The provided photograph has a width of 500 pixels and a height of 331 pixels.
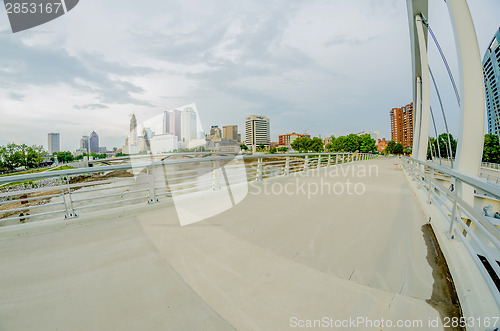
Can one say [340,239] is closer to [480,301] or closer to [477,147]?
[480,301]

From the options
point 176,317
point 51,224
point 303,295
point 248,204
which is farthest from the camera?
point 248,204

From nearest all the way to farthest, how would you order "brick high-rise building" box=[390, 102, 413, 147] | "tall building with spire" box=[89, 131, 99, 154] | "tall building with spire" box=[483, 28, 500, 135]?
"tall building with spire" box=[483, 28, 500, 135]
"tall building with spire" box=[89, 131, 99, 154]
"brick high-rise building" box=[390, 102, 413, 147]

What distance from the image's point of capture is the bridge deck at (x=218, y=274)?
1.63 metres

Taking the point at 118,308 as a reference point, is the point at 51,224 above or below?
above

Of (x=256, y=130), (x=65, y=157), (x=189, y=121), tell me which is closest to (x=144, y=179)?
(x=189, y=121)

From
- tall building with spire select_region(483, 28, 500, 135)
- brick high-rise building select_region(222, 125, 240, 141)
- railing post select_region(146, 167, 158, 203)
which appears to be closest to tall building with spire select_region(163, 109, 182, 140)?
railing post select_region(146, 167, 158, 203)

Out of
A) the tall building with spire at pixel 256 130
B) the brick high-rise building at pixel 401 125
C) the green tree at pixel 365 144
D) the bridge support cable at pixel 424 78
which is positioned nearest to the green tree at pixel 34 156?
the bridge support cable at pixel 424 78

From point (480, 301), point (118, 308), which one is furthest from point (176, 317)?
point (480, 301)

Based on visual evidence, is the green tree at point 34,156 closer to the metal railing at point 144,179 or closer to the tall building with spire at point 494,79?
the metal railing at point 144,179

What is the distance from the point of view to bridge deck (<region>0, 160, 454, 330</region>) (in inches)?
Result: 64.4

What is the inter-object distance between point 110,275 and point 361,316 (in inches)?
98.9

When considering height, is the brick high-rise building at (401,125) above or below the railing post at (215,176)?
above

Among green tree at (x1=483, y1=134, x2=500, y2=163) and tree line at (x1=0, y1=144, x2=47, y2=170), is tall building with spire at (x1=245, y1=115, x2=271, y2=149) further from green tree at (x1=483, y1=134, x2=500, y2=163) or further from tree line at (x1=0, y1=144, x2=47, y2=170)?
tree line at (x1=0, y1=144, x2=47, y2=170)

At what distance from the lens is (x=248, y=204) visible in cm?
447
